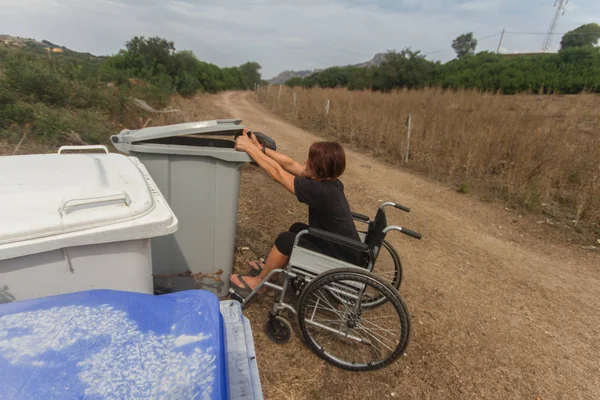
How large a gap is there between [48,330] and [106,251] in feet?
1.63

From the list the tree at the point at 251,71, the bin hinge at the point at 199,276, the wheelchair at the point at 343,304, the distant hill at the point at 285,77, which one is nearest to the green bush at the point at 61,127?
the bin hinge at the point at 199,276

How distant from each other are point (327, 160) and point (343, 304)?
0.97 metres

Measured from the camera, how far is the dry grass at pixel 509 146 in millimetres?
5371

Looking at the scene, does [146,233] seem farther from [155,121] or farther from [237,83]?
[237,83]

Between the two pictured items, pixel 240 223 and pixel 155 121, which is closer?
pixel 240 223

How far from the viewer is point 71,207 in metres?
1.28

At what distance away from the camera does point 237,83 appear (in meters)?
47.0

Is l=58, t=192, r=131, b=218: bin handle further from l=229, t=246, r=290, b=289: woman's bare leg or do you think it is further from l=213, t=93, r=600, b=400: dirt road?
l=213, t=93, r=600, b=400: dirt road

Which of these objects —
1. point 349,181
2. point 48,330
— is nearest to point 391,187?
point 349,181

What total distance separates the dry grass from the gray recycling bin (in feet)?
16.9

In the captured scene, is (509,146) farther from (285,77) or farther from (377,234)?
(285,77)

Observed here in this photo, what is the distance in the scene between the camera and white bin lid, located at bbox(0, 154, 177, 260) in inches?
46.9

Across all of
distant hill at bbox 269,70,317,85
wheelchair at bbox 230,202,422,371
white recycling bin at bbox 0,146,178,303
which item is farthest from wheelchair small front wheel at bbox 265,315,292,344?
distant hill at bbox 269,70,317,85

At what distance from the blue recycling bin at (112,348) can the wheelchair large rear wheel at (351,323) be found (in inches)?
41.5
